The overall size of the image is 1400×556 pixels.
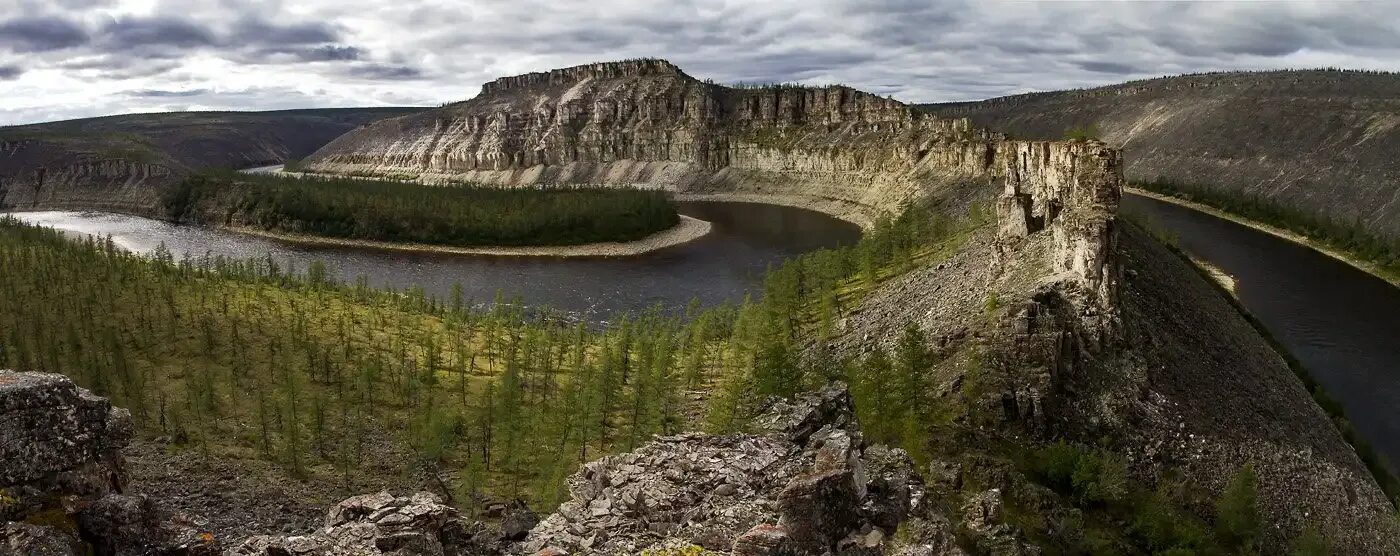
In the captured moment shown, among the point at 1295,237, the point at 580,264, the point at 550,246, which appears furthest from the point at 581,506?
the point at 1295,237

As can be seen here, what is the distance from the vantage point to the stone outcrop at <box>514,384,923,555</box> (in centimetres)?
1778

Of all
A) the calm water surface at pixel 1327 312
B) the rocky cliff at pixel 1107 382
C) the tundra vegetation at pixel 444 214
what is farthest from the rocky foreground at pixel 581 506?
the tundra vegetation at pixel 444 214

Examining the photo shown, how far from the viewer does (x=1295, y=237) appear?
143m

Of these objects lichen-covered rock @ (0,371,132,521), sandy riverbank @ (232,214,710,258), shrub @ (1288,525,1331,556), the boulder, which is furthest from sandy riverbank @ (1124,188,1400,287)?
the boulder

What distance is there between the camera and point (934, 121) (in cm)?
19900

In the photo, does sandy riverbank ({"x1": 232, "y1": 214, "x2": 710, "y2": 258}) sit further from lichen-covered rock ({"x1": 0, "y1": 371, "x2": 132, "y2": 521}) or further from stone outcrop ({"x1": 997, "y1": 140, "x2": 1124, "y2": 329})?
lichen-covered rock ({"x1": 0, "y1": 371, "x2": 132, "y2": 521})

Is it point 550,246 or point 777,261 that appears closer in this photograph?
point 777,261

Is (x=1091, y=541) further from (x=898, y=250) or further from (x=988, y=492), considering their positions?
(x=898, y=250)

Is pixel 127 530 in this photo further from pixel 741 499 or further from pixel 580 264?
pixel 580 264

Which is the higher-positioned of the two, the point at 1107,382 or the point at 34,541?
the point at 34,541

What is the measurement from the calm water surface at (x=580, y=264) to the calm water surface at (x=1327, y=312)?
2073 inches

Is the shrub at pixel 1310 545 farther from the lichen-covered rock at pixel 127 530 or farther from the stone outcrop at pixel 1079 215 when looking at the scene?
the lichen-covered rock at pixel 127 530

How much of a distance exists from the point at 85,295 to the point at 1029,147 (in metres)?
81.8

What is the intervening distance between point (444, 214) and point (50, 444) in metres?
158
